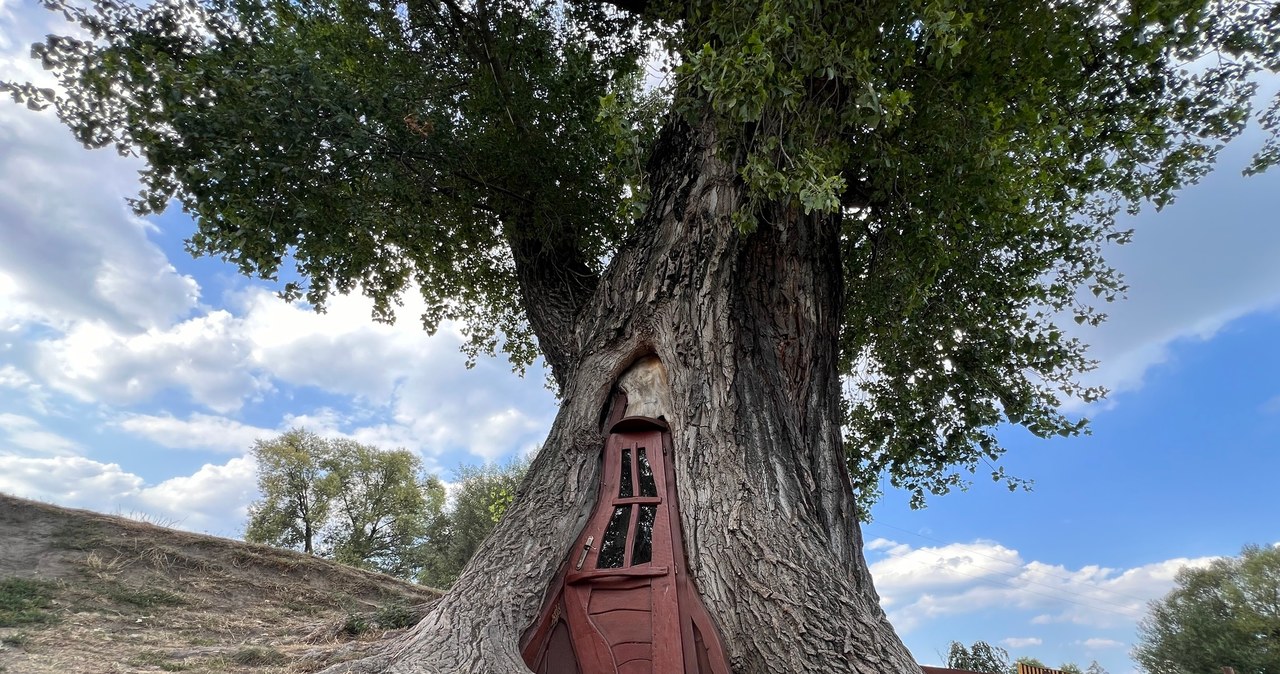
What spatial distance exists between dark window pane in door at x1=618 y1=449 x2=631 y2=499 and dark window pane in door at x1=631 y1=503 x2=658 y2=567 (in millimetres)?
200

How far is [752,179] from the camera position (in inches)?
203

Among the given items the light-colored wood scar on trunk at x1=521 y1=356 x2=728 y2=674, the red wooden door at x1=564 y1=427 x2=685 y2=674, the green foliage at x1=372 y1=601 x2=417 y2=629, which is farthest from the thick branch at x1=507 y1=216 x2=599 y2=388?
the green foliage at x1=372 y1=601 x2=417 y2=629

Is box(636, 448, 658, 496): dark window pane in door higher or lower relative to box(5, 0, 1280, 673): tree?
lower

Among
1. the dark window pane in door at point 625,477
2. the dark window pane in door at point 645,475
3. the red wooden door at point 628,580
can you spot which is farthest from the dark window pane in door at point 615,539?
the dark window pane in door at point 645,475

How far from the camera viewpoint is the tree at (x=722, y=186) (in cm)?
471

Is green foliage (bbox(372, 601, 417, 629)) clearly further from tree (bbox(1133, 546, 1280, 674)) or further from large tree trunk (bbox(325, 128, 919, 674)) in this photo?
tree (bbox(1133, 546, 1280, 674))

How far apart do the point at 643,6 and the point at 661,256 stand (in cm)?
422

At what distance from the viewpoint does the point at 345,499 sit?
Result: 25.2 meters

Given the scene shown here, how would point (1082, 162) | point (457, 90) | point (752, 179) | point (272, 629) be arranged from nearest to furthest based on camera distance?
point (752, 179) → point (272, 629) → point (1082, 162) → point (457, 90)

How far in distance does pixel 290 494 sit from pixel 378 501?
127 inches

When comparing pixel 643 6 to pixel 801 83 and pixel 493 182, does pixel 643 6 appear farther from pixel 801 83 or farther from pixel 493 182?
pixel 801 83

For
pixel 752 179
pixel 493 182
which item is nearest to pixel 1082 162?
pixel 752 179

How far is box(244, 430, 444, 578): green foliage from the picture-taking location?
23719mm

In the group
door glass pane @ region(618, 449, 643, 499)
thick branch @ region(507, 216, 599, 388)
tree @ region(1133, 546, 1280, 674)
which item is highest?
thick branch @ region(507, 216, 599, 388)
